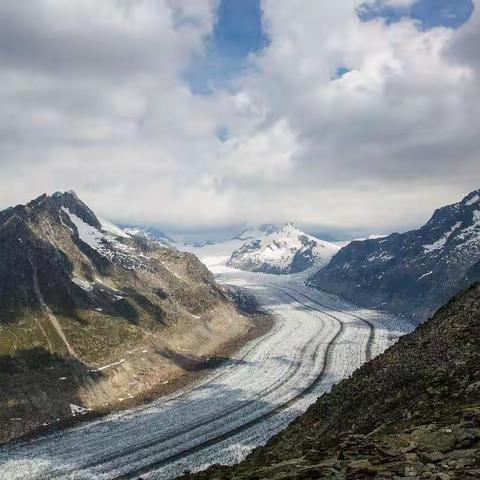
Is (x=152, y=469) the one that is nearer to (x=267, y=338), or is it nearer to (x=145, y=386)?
(x=145, y=386)

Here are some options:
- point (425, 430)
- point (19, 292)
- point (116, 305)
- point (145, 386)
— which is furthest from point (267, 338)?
point (425, 430)

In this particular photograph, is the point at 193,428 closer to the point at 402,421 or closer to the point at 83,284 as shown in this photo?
the point at 402,421

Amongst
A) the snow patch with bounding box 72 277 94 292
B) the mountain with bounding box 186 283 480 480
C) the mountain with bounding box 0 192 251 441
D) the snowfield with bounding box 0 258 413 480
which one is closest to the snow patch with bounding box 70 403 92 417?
the mountain with bounding box 0 192 251 441

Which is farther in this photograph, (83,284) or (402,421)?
(83,284)

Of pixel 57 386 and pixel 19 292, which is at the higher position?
pixel 19 292

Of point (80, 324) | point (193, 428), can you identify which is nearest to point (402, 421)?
point (193, 428)

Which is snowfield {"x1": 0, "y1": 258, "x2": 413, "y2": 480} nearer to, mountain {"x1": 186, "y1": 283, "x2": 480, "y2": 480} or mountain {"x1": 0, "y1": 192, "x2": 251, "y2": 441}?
mountain {"x1": 0, "y1": 192, "x2": 251, "y2": 441}
